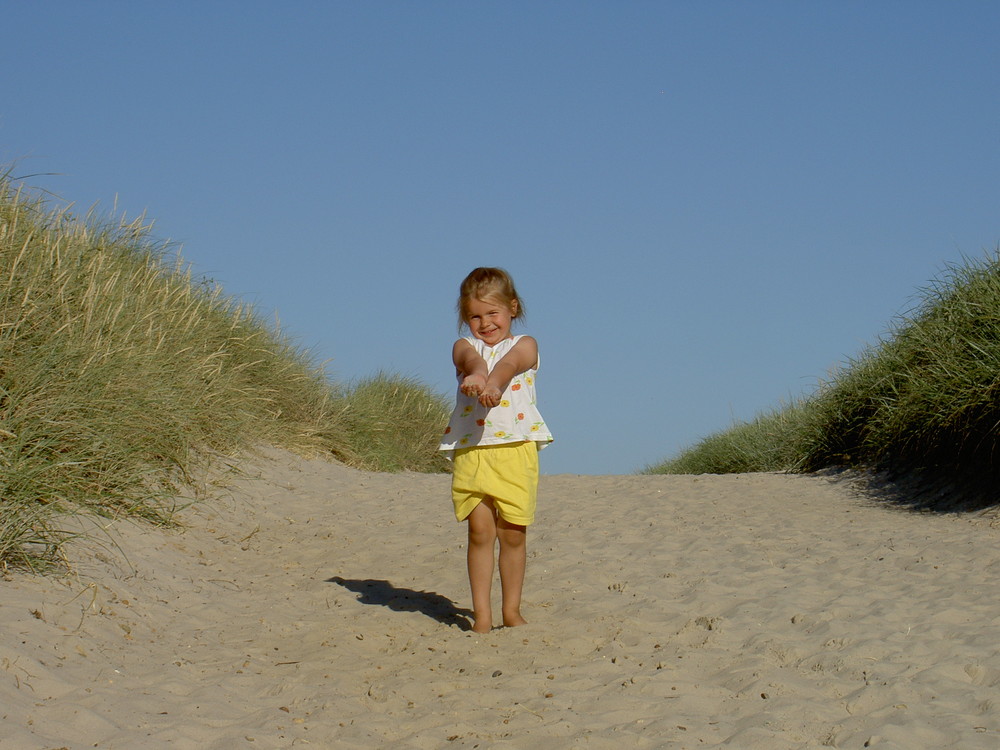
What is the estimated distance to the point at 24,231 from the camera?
683cm

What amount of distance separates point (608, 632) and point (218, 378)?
5.20m

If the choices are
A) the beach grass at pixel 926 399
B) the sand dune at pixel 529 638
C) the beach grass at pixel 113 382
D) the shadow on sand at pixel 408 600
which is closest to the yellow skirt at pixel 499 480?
the sand dune at pixel 529 638

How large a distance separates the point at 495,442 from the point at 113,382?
132 inches

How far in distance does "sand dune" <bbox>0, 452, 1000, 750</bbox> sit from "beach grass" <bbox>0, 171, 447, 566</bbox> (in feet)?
1.20

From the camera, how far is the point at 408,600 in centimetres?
545

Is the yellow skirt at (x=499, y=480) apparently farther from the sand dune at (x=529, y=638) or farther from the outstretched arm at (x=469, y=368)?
the sand dune at (x=529, y=638)

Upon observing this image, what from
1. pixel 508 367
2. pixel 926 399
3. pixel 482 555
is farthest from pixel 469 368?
pixel 926 399

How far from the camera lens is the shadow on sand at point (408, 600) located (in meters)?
5.09

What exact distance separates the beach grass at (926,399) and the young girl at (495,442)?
4.54 metres

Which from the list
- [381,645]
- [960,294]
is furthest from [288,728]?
[960,294]

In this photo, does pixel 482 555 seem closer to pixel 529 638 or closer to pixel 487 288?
pixel 529 638

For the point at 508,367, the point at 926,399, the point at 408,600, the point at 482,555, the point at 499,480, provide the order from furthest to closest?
the point at 926,399 < the point at 408,600 < the point at 482,555 < the point at 499,480 < the point at 508,367

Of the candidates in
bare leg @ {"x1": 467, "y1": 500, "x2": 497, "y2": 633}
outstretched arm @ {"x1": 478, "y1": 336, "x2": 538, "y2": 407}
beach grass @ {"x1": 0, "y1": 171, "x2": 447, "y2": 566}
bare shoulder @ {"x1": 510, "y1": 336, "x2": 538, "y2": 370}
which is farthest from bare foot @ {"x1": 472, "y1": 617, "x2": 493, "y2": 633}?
beach grass @ {"x1": 0, "y1": 171, "x2": 447, "y2": 566}

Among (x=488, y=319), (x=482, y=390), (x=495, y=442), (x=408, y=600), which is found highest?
(x=488, y=319)
